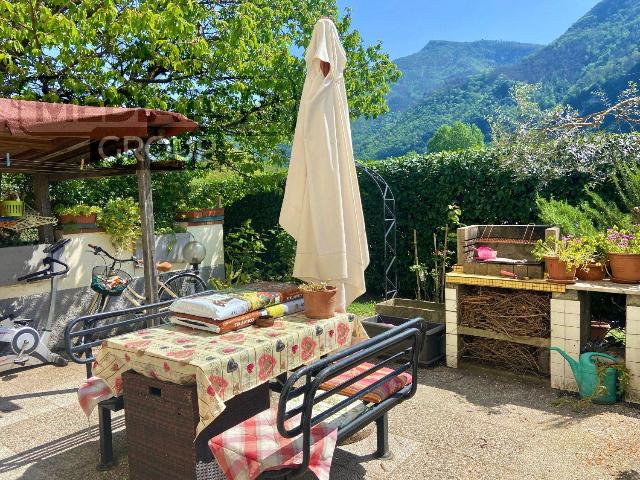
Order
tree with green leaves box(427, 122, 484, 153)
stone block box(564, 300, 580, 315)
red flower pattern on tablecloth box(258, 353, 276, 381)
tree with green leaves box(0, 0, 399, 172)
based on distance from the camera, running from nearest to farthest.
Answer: red flower pattern on tablecloth box(258, 353, 276, 381) → stone block box(564, 300, 580, 315) → tree with green leaves box(0, 0, 399, 172) → tree with green leaves box(427, 122, 484, 153)

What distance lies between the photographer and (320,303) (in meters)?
3.22

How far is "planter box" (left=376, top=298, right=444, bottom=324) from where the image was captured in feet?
17.9

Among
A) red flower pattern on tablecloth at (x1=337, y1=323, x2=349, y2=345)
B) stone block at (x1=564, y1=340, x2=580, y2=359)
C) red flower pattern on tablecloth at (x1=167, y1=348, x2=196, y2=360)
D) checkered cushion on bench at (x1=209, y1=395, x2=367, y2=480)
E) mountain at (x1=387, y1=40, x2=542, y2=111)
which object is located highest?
mountain at (x1=387, y1=40, x2=542, y2=111)

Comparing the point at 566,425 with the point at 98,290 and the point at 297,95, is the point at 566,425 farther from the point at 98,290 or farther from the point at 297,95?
the point at 297,95

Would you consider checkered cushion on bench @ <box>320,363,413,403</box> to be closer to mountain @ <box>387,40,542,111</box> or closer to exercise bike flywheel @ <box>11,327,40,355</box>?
exercise bike flywheel @ <box>11,327,40,355</box>

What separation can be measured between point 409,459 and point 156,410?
1540mm

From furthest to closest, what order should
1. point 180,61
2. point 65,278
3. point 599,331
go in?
point 180,61, point 65,278, point 599,331

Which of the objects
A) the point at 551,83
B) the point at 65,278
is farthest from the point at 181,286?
the point at 551,83

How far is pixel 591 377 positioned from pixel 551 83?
8115cm

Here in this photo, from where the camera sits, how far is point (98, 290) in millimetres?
5719

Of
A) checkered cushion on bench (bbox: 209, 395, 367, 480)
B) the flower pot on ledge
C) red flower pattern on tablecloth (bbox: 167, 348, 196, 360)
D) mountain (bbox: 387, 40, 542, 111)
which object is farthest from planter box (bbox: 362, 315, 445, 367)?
mountain (bbox: 387, 40, 542, 111)

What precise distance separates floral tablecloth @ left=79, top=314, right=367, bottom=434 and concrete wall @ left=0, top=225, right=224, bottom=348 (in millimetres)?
2953

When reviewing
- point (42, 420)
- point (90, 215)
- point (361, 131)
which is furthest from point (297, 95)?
point (361, 131)

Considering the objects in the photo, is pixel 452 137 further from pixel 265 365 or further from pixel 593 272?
pixel 265 365
